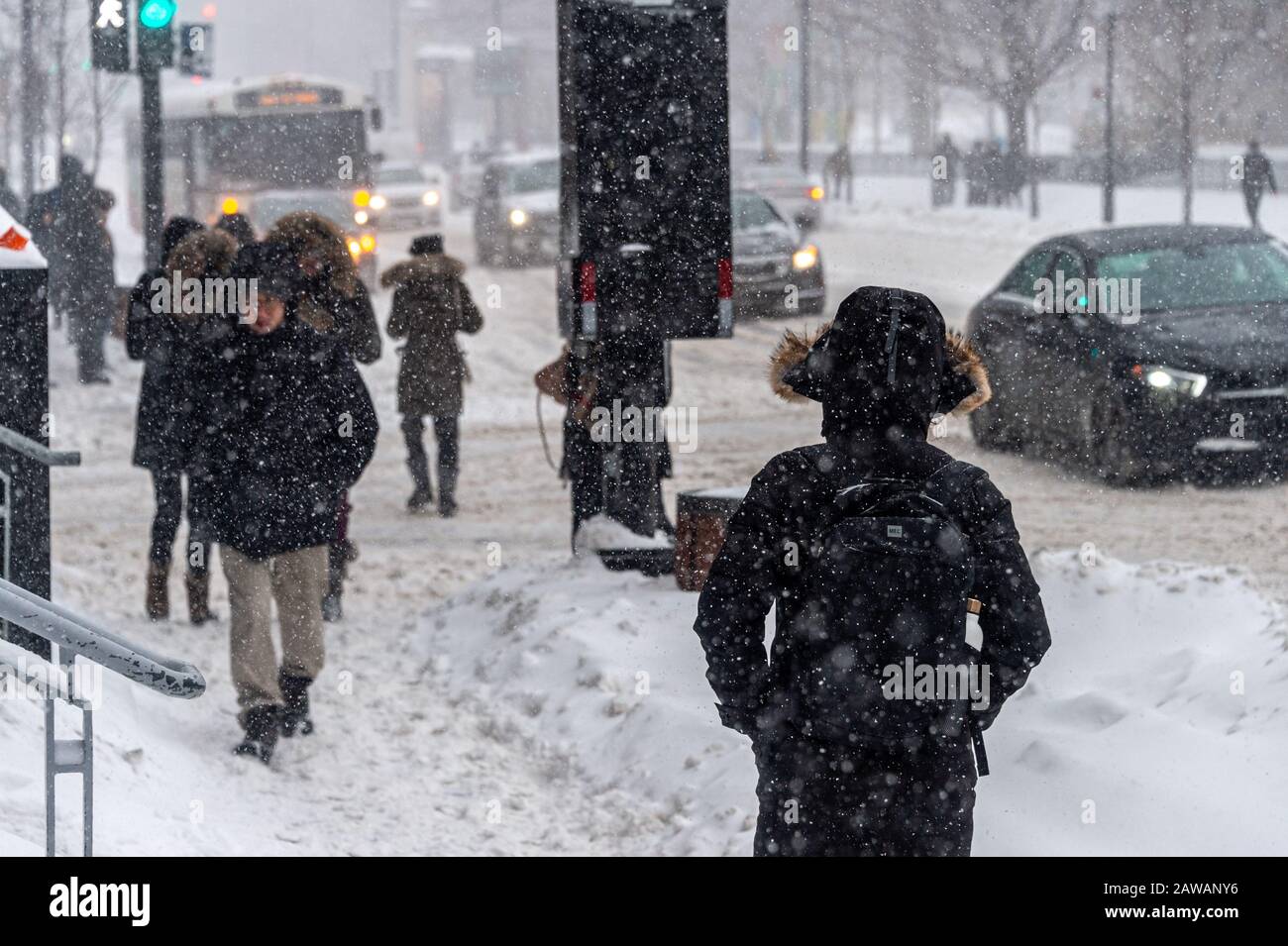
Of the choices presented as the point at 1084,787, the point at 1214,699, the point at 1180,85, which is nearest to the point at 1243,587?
the point at 1214,699

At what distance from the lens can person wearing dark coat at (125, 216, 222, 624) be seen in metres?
7.96

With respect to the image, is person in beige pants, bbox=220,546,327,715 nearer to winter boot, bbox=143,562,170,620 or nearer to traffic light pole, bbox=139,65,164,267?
winter boot, bbox=143,562,170,620

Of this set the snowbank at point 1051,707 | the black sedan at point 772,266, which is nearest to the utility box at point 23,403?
the snowbank at point 1051,707

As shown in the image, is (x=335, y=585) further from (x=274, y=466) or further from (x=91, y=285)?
(x=91, y=285)

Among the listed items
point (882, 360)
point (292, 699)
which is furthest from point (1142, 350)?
point (882, 360)

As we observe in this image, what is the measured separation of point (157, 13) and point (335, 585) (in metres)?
5.61

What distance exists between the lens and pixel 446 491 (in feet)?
38.3

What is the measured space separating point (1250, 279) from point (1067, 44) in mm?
26756

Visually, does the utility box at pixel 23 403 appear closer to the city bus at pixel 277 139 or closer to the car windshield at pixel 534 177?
the city bus at pixel 277 139

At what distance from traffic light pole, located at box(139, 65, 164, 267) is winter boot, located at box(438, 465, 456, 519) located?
3176 millimetres

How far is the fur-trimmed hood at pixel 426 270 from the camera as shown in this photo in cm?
1142
